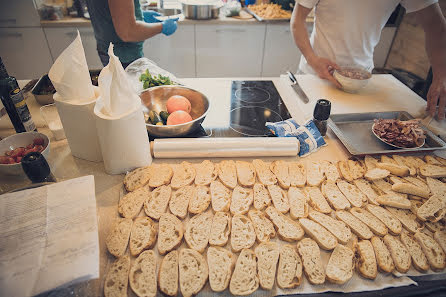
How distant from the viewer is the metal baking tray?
1.79 metres

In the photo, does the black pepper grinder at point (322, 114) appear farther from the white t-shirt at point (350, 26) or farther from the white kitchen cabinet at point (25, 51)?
the white kitchen cabinet at point (25, 51)

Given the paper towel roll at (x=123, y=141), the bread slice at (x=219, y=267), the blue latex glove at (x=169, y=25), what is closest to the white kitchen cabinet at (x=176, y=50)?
the blue latex glove at (x=169, y=25)

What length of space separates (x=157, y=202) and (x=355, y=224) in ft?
3.58

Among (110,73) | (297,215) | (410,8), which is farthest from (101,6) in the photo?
(410,8)

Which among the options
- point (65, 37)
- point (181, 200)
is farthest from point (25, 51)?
point (181, 200)

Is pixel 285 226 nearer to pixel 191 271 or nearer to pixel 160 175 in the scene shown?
pixel 191 271

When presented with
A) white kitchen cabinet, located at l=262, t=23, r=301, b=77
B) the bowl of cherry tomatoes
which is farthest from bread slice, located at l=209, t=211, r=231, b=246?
white kitchen cabinet, located at l=262, t=23, r=301, b=77

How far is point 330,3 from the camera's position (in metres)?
2.61

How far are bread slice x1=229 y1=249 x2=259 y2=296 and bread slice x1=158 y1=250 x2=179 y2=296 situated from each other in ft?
0.80

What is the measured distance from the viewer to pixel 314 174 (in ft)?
5.62

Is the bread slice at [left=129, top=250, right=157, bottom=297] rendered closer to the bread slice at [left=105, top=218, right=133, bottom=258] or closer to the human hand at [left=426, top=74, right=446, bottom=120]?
→ the bread slice at [left=105, top=218, right=133, bottom=258]

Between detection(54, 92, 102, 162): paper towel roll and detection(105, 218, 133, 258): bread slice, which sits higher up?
detection(54, 92, 102, 162): paper towel roll

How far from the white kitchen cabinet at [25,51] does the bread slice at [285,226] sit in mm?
4907

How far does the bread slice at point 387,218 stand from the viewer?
1413 millimetres
